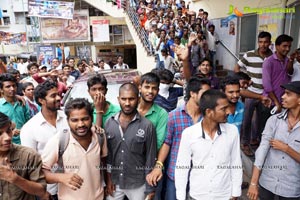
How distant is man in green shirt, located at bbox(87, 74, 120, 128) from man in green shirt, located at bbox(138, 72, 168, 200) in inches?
12.9

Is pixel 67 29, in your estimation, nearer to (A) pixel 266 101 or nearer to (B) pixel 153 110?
(A) pixel 266 101

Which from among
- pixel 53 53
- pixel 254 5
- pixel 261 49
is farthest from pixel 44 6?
pixel 261 49

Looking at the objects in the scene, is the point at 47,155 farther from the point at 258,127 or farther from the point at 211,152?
the point at 258,127

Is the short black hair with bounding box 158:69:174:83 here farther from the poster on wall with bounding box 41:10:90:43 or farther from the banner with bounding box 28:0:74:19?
the poster on wall with bounding box 41:10:90:43

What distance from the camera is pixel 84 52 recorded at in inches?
827

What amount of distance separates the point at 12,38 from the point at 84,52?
8.51m

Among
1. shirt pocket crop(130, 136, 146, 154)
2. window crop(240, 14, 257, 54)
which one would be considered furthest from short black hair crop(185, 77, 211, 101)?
window crop(240, 14, 257, 54)

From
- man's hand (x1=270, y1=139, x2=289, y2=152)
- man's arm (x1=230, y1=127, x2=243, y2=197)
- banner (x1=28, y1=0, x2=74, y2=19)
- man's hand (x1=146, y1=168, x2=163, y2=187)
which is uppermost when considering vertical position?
banner (x1=28, y1=0, x2=74, y2=19)

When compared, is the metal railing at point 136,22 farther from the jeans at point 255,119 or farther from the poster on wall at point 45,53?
the jeans at point 255,119

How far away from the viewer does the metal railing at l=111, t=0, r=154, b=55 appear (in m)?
10.8

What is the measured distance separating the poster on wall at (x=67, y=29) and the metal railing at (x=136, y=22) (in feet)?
21.5

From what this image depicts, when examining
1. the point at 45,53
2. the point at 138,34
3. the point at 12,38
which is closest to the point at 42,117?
the point at 138,34

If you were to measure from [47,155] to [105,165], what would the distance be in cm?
56

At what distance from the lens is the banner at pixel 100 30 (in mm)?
19375
